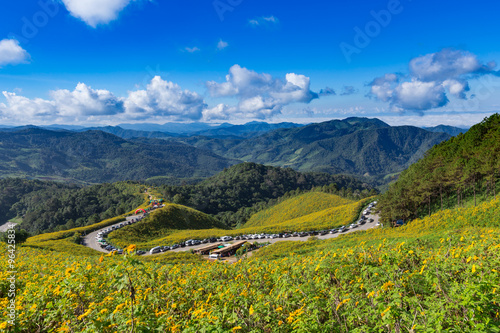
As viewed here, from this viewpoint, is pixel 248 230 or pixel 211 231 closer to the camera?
pixel 211 231

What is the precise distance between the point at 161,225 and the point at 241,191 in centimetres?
10502

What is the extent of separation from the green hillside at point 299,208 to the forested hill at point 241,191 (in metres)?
16.1

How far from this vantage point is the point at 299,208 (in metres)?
93.5

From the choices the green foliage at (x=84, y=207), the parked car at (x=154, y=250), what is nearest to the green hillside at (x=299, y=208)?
the green foliage at (x=84, y=207)

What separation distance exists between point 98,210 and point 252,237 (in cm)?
10147

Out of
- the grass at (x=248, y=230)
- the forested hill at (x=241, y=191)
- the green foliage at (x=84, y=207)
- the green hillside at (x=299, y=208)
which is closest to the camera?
the grass at (x=248, y=230)

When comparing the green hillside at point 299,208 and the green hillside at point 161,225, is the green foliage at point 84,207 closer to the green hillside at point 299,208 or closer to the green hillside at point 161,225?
the green hillside at point 161,225

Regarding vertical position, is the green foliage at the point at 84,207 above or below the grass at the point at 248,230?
below

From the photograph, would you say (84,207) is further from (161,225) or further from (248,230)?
(248,230)

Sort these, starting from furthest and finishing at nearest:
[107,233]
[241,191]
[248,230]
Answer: [241,191]
[248,230]
[107,233]

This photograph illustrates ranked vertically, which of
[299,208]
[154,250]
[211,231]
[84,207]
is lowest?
[84,207]

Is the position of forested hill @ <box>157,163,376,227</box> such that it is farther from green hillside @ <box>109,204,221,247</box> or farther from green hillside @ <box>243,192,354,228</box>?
green hillside @ <box>109,204,221,247</box>

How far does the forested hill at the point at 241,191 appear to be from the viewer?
127137 mm

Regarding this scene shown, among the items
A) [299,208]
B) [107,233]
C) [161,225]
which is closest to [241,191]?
[299,208]
